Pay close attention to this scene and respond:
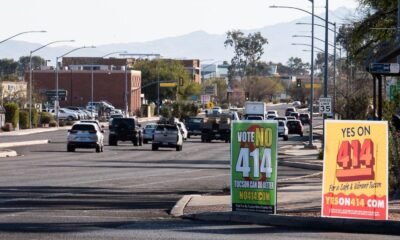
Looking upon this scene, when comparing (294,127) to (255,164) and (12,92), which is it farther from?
(255,164)

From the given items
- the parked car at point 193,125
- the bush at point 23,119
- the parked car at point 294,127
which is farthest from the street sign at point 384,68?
the bush at point 23,119

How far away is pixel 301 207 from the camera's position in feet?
72.0

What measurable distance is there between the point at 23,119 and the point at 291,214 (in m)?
80.9

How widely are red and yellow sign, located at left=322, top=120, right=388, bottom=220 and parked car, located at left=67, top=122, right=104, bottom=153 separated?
38367 millimetres

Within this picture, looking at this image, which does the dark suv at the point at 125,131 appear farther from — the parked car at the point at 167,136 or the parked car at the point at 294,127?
the parked car at the point at 294,127

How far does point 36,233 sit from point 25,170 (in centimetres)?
2115

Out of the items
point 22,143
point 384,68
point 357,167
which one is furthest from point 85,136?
point 357,167

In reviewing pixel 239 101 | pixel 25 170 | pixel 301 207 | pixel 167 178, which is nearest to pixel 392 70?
pixel 301 207

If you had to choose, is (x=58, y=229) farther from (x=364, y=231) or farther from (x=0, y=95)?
(x=0, y=95)

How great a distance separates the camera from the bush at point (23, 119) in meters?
99.1

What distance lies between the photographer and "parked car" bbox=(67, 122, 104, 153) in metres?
56.3

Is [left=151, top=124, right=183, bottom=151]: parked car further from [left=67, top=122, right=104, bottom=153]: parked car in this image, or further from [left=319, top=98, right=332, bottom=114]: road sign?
[left=319, top=98, right=332, bottom=114]: road sign

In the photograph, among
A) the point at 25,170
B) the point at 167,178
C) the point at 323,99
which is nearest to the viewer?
the point at 167,178

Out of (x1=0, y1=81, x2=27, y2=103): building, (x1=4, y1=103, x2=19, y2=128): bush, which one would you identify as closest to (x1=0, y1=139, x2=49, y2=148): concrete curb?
(x1=4, y1=103, x2=19, y2=128): bush
